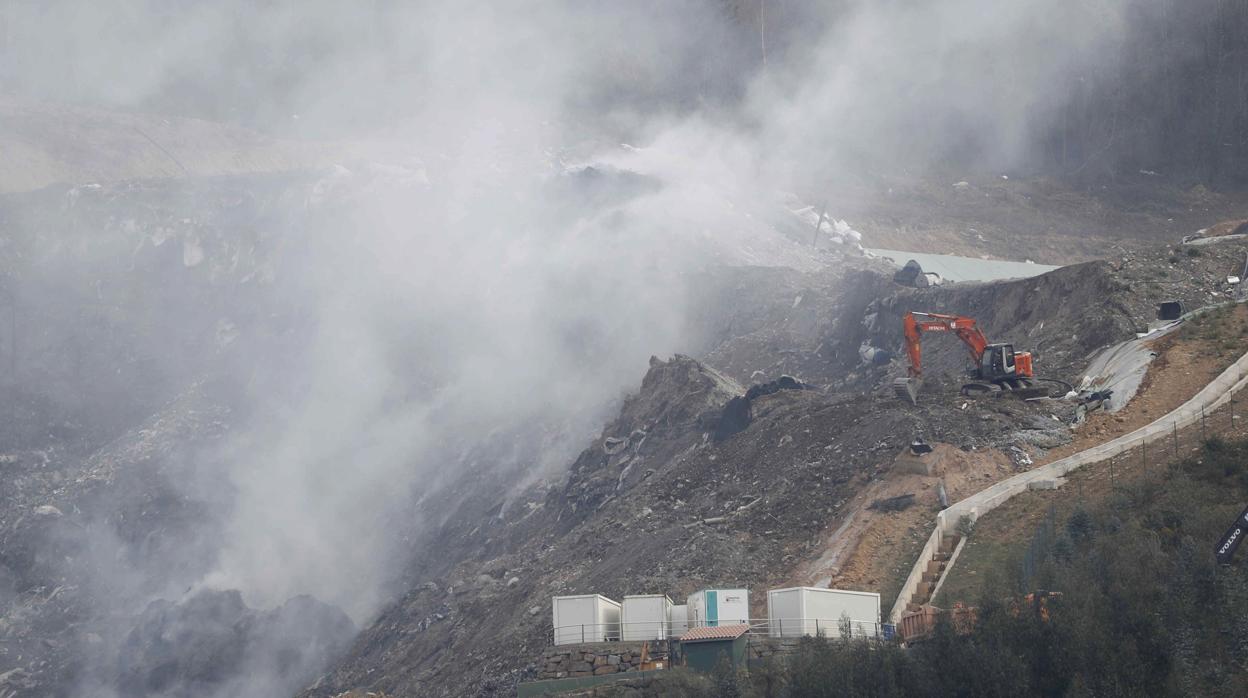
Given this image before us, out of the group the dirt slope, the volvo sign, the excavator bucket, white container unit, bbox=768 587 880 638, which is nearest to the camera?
the volvo sign

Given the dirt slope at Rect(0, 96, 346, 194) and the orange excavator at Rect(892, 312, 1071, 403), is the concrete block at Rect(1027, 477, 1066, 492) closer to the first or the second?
the orange excavator at Rect(892, 312, 1071, 403)

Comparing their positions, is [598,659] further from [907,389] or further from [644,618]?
[907,389]

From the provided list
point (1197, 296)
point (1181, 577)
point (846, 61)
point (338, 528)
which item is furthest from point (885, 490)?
point (846, 61)

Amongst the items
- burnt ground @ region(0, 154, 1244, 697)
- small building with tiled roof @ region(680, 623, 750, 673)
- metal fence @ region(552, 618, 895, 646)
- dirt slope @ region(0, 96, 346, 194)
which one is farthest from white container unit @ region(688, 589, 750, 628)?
dirt slope @ region(0, 96, 346, 194)

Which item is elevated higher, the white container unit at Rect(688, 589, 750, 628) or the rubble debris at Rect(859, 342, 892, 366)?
the rubble debris at Rect(859, 342, 892, 366)

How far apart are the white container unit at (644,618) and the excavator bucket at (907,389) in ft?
49.0

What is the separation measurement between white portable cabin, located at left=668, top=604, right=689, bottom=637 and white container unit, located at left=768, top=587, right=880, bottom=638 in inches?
61.0

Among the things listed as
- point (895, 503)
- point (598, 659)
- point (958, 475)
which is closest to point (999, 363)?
point (958, 475)

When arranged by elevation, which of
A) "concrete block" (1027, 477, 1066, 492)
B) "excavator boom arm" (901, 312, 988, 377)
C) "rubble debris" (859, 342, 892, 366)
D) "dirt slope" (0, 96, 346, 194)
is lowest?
"concrete block" (1027, 477, 1066, 492)

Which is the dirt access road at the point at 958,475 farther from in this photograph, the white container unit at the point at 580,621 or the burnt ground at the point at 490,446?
the white container unit at the point at 580,621

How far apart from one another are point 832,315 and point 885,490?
82.0ft

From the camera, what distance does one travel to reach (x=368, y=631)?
43.6m

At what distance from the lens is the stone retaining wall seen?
23781 millimetres

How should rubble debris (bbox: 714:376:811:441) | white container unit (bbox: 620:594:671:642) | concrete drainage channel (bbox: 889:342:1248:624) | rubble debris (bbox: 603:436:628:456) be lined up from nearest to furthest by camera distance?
white container unit (bbox: 620:594:671:642), concrete drainage channel (bbox: 889:342:1248:624), rubble debris (bbox: 714:376:811:441), rubble debris (bbox: 603:436:628:456)
